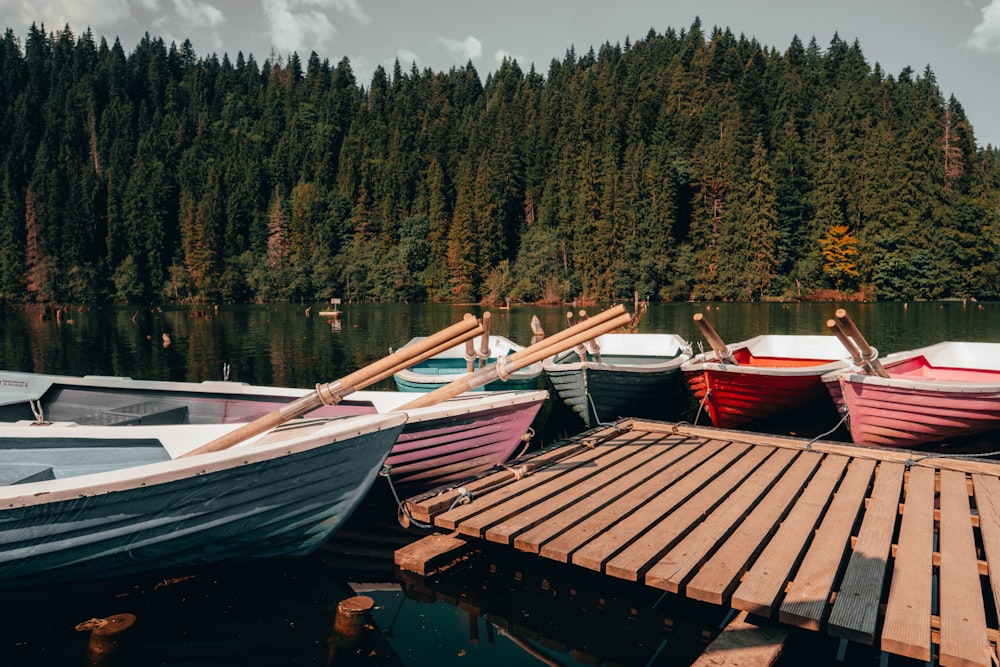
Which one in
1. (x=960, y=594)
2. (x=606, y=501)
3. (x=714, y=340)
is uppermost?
(x=714, y=340)

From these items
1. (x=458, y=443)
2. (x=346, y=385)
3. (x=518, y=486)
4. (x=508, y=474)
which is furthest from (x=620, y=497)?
(x=346, y=385)

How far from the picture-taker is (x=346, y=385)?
6.14 meters

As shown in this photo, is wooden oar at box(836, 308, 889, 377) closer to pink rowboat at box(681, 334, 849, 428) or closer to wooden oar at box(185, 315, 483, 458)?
pink rowboat at box(681, 334, 849, 428)

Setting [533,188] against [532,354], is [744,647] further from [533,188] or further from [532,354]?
[533,188]

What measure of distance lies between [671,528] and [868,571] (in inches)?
55.8

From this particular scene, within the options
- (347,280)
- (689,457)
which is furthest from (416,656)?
(347,280)

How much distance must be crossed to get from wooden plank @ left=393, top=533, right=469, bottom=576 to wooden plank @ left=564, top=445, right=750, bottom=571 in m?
1.04

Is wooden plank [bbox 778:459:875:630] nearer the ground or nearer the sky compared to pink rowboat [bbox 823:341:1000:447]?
nearer the ground

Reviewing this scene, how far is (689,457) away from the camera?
753 centimetres

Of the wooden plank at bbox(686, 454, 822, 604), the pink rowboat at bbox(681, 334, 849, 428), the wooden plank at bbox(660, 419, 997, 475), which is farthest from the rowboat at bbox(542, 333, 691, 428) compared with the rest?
the wooden plank at bbox(686, 454, 822, 604)

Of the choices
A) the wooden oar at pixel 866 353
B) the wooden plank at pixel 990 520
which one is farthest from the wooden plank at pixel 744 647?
the wooden oar at pixel 866 353

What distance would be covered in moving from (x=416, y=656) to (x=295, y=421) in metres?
2.76

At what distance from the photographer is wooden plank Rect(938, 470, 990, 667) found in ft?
11.5

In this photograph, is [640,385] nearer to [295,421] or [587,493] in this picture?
[587,493]
